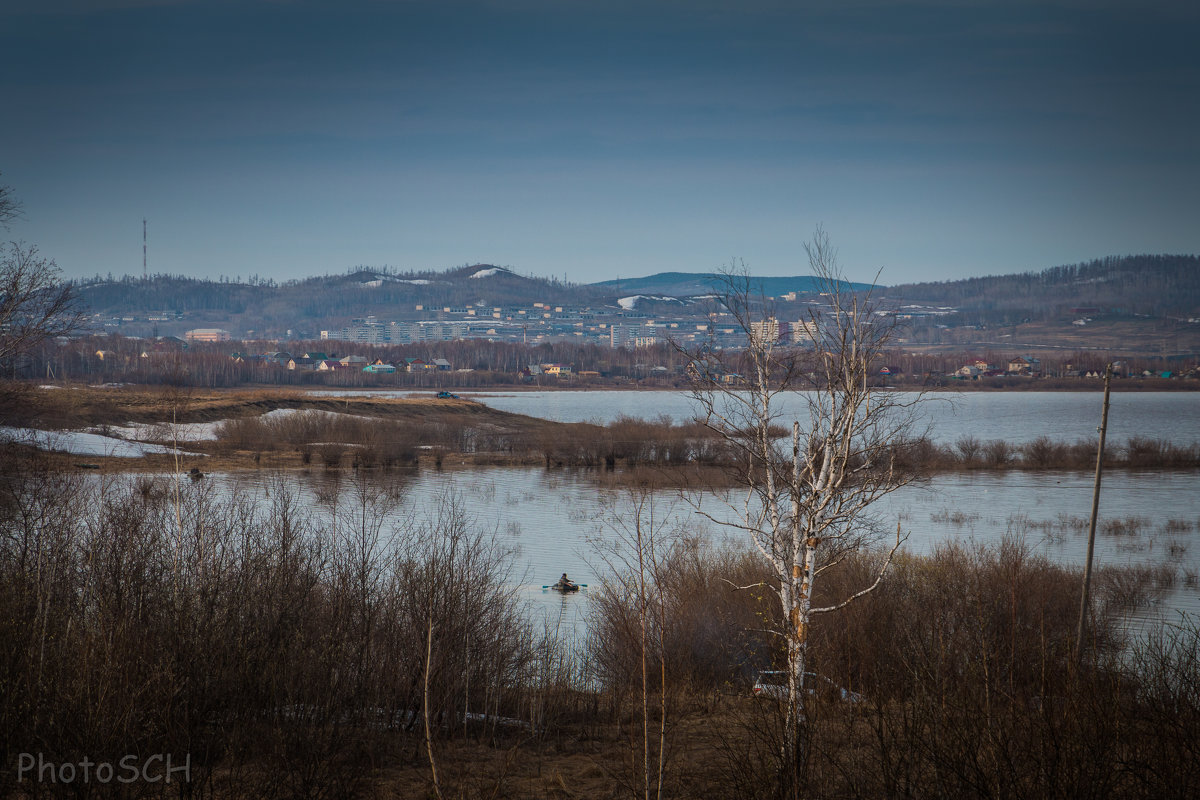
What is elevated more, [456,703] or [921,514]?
[456,703]

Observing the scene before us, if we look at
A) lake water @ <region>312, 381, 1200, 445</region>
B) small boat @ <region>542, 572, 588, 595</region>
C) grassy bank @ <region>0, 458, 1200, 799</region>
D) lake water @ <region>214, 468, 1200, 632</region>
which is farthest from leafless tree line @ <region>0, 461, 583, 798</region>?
lake water @ <region>312, 381, 1200, 445</region>

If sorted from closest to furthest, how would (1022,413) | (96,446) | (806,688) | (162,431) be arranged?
(806,688)
(96,446)
(162,431)
(1022,413)

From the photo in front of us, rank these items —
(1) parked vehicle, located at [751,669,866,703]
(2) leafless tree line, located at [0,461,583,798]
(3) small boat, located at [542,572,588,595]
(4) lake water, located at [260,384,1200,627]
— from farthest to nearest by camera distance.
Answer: (4) lake water, located at [260,384,1200,627] < (3) small boat, located at [542,572,588,595] < (1) parked vehicle, located at [751,669,866,703] < (2) leafless tree line, located at [0,461,583,798]

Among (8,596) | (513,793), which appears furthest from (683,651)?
(8,596)

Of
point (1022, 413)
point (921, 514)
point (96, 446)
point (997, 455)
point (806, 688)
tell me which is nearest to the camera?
point (806, 688)

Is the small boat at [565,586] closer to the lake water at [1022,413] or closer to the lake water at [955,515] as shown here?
the lake water at [955,515]

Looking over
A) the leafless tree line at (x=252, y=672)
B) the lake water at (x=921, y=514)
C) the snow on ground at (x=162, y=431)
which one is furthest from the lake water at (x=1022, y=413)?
the leafless tree line at (x=252, y=672)

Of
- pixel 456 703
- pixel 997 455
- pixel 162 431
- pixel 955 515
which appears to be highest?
pixel 456 703

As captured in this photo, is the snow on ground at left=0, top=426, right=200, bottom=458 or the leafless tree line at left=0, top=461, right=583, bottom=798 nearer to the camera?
the leafless tree line at left=0, top=461, right=583, bottom=798

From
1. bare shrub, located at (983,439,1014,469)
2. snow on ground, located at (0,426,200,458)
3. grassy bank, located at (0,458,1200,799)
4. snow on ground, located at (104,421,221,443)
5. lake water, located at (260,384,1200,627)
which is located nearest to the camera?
grassy bank, located at (0,458,1200,799)

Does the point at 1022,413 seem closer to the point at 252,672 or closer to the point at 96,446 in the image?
the point at 96,446

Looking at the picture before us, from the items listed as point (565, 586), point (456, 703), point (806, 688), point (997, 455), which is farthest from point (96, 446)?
point (806, 688)

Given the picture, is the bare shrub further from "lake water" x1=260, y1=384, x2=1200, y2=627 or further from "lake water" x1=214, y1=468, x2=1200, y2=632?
"lake water" x1=214, y1=468, x2=1200, y2=632

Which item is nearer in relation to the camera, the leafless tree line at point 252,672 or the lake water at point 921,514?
the leafless tree line at point 252,672
